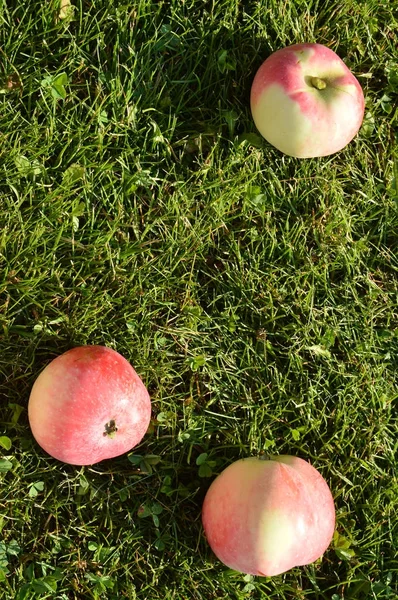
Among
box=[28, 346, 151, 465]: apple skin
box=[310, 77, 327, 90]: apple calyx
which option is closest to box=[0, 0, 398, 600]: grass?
box=[28, 346, 151, 465]: apple skin

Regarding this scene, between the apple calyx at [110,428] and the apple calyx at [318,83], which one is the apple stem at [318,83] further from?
the apple calyx at [110,428]

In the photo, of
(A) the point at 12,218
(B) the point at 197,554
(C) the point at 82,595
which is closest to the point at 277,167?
(A) the point at 12,218

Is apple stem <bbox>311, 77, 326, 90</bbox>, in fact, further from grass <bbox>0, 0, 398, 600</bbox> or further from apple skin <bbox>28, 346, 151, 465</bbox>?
apple skin <bbox>28, 346, 151, 465</bbox>

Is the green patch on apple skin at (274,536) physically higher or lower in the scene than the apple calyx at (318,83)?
lower

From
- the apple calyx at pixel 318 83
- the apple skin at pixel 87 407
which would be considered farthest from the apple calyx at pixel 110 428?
the apple calyx at pixel 318 83

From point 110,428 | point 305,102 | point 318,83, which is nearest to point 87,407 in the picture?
point 110,428

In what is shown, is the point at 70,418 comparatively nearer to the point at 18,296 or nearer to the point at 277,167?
the point at 18,296
